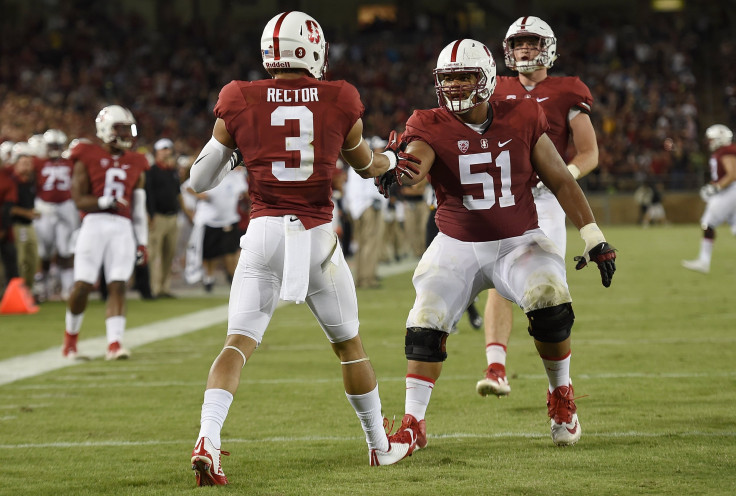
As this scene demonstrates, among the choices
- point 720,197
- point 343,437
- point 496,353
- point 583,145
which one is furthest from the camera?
point 720,197

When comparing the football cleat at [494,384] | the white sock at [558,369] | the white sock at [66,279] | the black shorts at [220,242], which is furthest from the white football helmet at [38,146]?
the white sock at [558,369]

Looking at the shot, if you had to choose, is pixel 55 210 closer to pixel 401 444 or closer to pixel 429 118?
pixel 429 118

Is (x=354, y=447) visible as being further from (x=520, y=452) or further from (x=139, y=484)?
(x=139, y=484)

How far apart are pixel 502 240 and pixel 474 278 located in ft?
0.69

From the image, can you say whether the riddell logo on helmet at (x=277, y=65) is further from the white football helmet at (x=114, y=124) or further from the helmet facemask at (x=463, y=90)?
the white football helmet at (x=114, y=124)

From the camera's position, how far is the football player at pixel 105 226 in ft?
27.9

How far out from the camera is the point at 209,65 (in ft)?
106

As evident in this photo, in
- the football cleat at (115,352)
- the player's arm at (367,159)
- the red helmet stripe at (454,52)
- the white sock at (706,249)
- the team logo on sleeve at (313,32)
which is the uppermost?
the team logo on sleeve at (313,32)

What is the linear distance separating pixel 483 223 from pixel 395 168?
0.54m

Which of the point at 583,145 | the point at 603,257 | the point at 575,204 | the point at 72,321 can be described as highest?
the point at 583,145

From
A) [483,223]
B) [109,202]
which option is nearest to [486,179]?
[483,223]

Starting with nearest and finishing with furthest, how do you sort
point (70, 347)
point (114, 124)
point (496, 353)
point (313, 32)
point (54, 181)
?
1. point (313, 32)
2. point (496, 353)
3. point (114, 124)
4. point (70, 347)
5. point (54, 181)

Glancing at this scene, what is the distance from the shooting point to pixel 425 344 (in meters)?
5.01

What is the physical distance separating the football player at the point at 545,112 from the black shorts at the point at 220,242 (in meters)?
8.65
